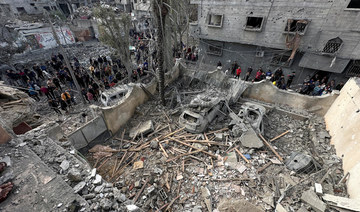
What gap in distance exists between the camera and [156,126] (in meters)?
10.3

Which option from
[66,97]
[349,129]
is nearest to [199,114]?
[349,129]

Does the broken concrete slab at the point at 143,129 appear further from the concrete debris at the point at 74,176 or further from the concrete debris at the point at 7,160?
the concrete debris at the point at 7,160

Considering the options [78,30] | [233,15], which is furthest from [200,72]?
[78,30]

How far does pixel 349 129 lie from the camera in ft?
23.5

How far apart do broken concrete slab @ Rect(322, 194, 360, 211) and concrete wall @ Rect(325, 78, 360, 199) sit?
0.34 metres

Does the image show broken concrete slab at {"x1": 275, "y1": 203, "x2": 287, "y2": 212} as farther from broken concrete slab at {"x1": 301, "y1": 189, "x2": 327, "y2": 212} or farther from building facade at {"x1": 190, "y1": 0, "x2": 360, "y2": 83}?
building facade at {"x1": 190, "y1": 0, "x2": 360, "y2": 83}

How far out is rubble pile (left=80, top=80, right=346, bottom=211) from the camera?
20.4 ft

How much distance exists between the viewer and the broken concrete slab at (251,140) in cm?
801

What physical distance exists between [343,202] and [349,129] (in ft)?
11.8

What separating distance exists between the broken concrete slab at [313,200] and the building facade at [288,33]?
11667mm

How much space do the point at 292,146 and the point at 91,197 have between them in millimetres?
9625

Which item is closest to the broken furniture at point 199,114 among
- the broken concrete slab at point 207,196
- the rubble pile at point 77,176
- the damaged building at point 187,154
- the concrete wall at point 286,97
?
the damaged building at point 187,154

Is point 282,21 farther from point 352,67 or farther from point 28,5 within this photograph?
point 28,5

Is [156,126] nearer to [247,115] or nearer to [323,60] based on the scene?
[247,115]
